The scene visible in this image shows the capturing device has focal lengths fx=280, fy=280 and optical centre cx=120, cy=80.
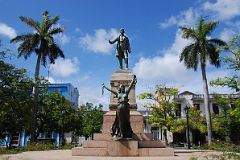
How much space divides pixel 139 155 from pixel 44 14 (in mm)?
24176

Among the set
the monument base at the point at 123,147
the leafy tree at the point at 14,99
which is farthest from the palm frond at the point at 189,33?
the monument base at the point at 123,147

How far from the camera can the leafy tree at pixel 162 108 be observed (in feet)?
120

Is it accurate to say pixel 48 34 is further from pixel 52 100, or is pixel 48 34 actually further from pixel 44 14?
pixel 52 100

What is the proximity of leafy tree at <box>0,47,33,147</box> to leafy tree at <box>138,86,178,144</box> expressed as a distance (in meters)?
15.5

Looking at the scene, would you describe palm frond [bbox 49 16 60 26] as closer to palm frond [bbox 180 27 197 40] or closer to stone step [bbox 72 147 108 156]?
palm frond [bbox 180 27 197 40]

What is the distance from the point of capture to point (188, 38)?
32500 mm

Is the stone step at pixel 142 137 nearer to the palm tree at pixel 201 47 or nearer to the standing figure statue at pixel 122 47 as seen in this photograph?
the standing figure statue at pixel 122 47

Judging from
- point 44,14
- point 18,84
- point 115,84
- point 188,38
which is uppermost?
point 44,14

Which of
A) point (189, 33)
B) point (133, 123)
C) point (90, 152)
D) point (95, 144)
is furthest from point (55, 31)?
point (90, 152)

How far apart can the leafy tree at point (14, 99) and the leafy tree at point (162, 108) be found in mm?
15487

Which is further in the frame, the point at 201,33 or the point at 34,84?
the point at 201,33

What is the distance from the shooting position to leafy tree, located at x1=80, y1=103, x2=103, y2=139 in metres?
45.8

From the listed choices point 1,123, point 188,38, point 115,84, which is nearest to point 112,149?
point 115,84

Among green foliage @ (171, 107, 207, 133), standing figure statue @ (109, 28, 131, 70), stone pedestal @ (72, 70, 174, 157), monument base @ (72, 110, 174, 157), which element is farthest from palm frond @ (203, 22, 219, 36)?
monument base @ (72, 110, 174, 157)
